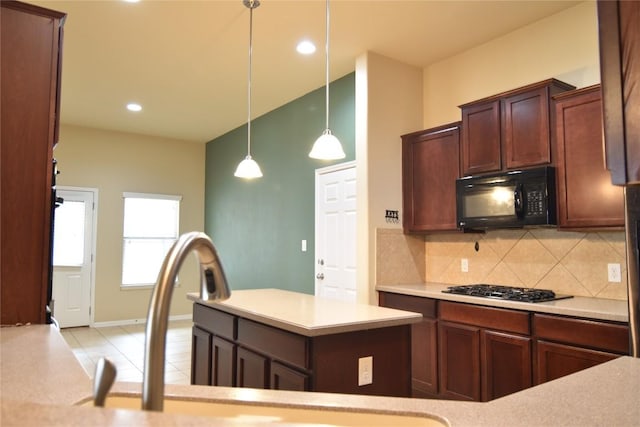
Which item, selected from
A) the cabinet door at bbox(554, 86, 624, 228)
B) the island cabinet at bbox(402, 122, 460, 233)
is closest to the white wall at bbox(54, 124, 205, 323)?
the island cabinet at bbox(402, 122, 460, 233)

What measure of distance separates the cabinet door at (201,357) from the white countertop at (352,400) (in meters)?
1.86

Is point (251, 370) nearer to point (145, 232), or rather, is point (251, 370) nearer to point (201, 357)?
point (201, 357)

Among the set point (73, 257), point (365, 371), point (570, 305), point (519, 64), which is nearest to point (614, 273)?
point (570, 305)

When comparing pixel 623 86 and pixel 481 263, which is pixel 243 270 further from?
pixel 623 86

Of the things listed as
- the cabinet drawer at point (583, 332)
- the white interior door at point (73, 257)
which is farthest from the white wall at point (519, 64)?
the white interior door at point (73, 257)

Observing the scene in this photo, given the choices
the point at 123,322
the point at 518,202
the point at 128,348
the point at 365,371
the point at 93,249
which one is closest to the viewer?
the point at 365,371

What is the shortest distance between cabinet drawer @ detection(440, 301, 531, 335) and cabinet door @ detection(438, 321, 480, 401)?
0.19 ft

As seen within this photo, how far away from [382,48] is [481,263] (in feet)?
7.05

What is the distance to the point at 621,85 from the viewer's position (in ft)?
2.23

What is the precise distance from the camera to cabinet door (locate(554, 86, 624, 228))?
2.81 m

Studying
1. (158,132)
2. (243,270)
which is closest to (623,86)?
(243,270)

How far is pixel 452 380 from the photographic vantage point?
3.41 m

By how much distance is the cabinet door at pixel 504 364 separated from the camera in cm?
291

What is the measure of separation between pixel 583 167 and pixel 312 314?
2.05 metres
